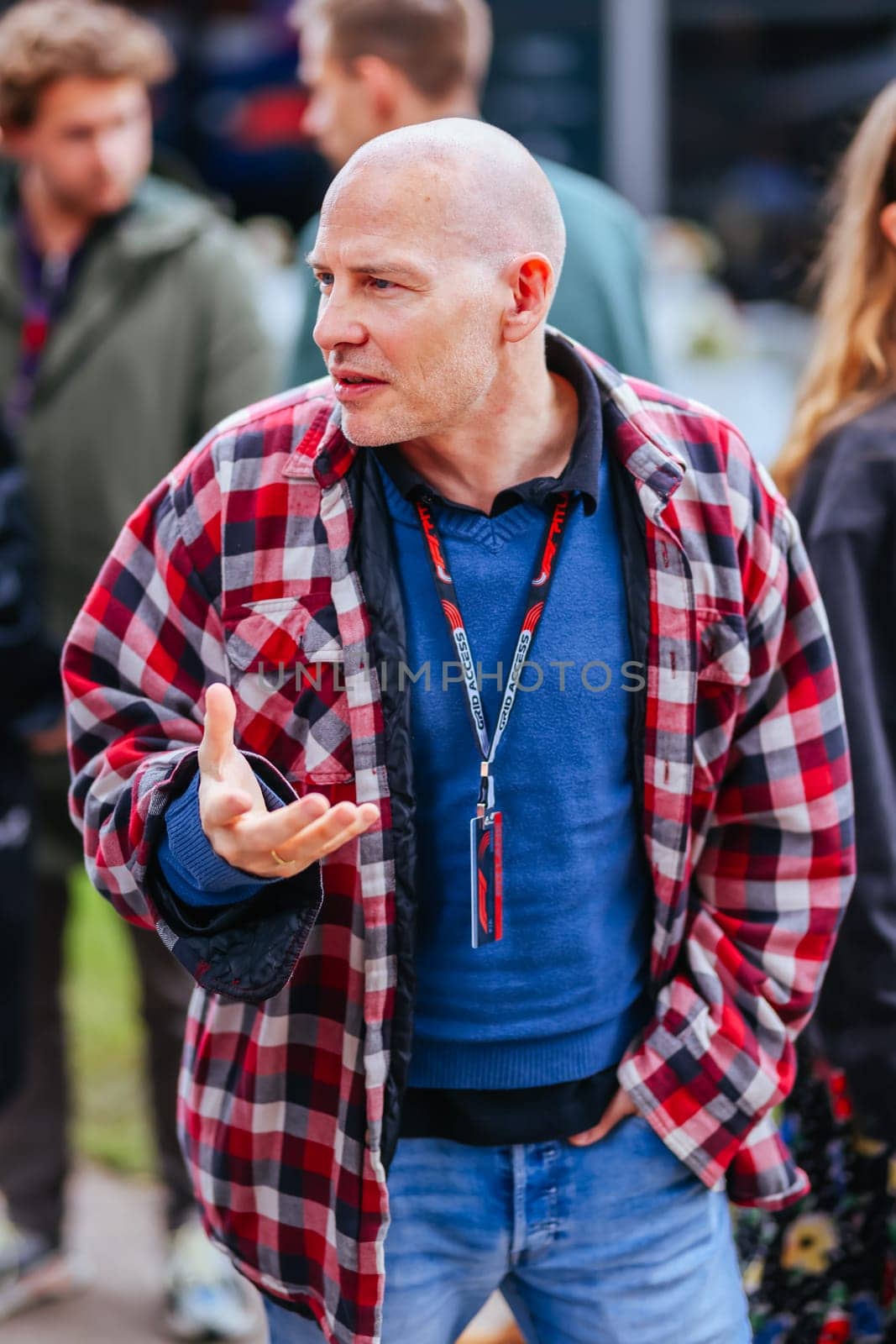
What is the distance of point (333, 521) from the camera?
1.77 m

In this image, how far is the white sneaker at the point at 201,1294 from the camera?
10.1ft

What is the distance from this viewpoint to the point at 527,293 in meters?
1.74

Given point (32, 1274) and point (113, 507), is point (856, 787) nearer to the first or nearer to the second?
point (113, 507)

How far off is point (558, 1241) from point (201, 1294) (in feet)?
4.86

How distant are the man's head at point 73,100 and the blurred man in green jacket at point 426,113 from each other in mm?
424

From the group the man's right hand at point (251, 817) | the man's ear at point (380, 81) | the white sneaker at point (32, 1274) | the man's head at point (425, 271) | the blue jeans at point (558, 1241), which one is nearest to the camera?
the man's right hand at point (251, 817)

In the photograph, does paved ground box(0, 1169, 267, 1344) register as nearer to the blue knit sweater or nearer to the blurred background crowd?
the blurred background crowd

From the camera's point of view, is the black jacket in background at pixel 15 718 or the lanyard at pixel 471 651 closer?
the lanyard at pixel 471 651

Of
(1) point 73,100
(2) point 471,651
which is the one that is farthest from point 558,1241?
(1) point 73,100

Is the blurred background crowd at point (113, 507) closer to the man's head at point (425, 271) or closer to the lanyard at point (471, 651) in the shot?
the lanyard at point (471, 651)

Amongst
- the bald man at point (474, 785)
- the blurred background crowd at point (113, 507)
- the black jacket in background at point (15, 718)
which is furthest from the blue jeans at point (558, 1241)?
the black jacket in background at point (15, 718)

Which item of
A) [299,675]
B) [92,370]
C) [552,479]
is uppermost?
[92,370]

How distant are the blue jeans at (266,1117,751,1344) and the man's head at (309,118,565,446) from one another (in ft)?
2.89

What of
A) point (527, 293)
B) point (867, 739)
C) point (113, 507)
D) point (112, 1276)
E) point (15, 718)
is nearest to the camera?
point (527, 293)
